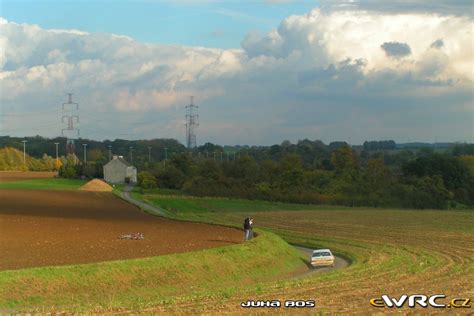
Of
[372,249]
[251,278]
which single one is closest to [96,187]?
[372,249]

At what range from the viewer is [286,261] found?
41.9m

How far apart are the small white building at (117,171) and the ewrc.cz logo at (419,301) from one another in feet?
445

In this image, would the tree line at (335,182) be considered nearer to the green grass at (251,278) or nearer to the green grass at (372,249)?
the green grass at (372,249)

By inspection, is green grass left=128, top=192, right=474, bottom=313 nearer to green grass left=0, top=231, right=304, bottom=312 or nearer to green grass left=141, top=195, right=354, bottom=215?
green grass left=141, top=195, right=354, bottom=215

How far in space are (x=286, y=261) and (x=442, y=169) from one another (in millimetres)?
98107

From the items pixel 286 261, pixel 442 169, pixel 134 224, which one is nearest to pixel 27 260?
pixel 286 261

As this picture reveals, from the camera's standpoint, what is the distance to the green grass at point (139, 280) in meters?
25.9

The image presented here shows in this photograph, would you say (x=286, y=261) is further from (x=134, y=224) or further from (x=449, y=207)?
(x=449, y=207)

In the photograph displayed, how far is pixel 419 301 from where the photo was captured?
2197 cm

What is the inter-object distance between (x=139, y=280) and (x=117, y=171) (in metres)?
128

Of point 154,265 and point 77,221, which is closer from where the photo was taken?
point 154,265

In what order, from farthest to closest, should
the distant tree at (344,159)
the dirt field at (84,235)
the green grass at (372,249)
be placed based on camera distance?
the distant tree at (344,159) → the dirt field at (84,235) → the green grass at (372,249)

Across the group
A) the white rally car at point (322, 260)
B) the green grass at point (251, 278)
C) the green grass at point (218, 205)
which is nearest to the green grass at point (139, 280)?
the green grass at point (251, 278)

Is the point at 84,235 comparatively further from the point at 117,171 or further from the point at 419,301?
the point at 117,171
